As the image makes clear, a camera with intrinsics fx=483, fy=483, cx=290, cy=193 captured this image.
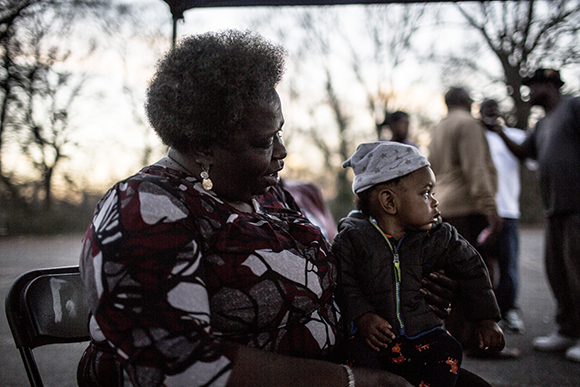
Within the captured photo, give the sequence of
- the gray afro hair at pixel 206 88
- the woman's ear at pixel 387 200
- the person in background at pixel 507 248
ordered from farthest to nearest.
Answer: the person in background at pixel 507 248, the woman's ear at pixel 387 200, the gray afro hair at pixel 206 88

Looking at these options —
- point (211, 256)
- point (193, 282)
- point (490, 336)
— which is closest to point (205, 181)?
point (211, 256)

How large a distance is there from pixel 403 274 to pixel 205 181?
73 centimetres

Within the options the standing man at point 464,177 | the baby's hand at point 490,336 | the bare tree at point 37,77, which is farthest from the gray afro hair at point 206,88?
the standing man at point 464,177

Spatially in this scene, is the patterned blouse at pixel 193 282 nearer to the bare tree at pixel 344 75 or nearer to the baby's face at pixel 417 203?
the baby's face at pixel 417 203

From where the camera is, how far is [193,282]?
1.07 m

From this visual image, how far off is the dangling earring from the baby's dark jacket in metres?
0.53

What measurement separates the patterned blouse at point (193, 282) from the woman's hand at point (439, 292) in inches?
14.5

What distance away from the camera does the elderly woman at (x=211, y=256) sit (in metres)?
1.02

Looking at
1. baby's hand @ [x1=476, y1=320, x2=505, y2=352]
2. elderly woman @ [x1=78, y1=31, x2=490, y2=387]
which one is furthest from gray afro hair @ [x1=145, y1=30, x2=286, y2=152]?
baby's hand @ [x1=476, y1=320, x2=505, y2=352]

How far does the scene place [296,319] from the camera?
4.24ft

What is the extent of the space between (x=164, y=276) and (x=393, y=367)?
901mm

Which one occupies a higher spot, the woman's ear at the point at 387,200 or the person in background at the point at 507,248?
the woman's ear at the point at 387,200

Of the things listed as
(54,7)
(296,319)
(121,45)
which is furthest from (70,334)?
(121,45)

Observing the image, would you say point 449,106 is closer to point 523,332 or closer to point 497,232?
point 497,232
